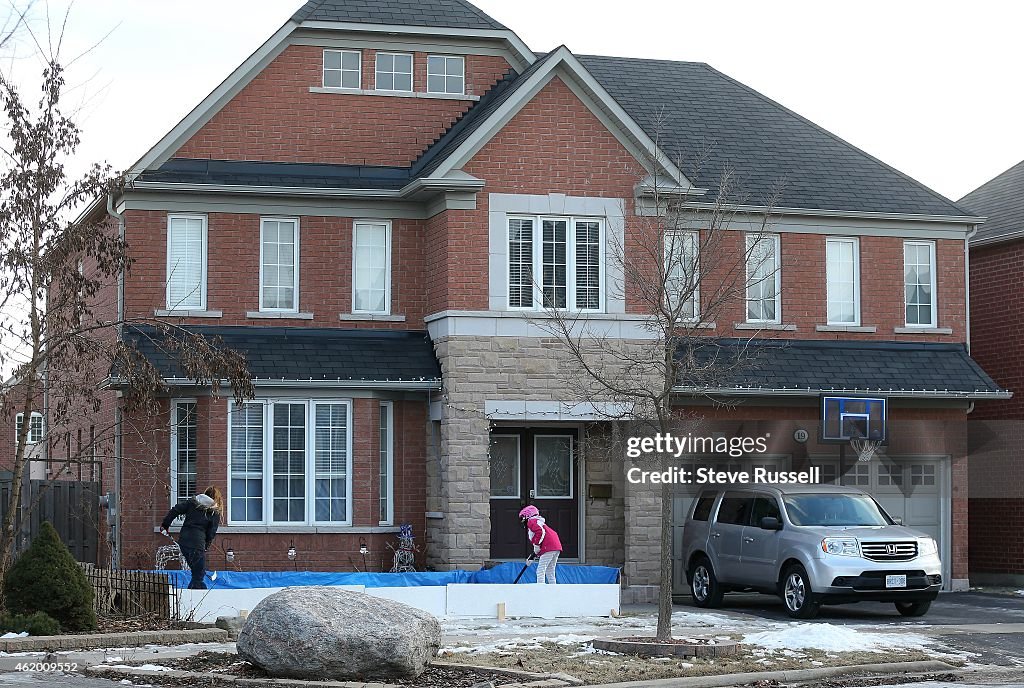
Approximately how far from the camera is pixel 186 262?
24.3m

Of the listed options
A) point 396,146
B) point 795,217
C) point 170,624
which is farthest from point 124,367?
point 795,217

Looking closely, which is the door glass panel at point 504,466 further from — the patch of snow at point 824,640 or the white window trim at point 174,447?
the patch of snow at point 824,640

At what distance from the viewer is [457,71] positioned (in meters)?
26.2

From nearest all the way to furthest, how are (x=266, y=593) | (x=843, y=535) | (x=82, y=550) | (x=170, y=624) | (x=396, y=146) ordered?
(x=170, y=624)
(x=266, y=593)
(x=843, y=535)
(x=82, y=550)
(x=396, y=146)

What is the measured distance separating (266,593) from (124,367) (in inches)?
132

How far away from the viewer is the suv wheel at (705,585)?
23.2 m

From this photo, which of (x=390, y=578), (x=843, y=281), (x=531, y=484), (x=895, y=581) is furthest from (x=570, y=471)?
(x=895, y=581)

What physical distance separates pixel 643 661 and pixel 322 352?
983cm

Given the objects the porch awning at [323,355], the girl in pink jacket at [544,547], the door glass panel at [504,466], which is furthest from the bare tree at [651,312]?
the porch awning at [323,355]

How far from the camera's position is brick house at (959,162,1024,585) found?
28.1 meters

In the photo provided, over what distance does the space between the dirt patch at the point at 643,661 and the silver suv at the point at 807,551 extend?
3919 millimetres

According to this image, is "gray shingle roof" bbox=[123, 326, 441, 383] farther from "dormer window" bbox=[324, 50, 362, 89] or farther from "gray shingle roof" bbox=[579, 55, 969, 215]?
"gray shingle roof" bbox=[579, 55, 969, 215]

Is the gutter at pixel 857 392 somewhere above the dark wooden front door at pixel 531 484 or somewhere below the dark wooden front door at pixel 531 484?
above

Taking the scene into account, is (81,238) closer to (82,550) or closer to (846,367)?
(82,550)
